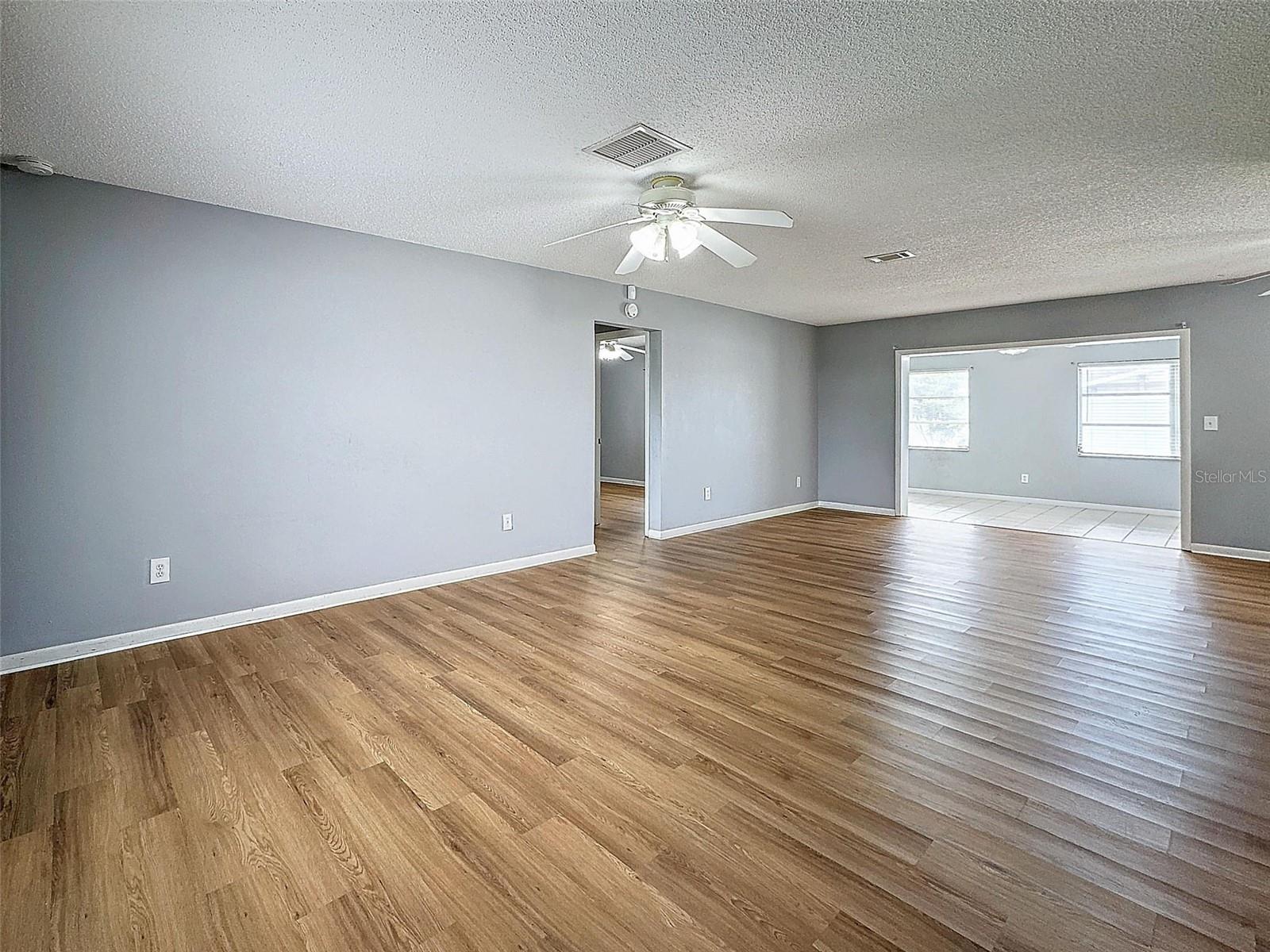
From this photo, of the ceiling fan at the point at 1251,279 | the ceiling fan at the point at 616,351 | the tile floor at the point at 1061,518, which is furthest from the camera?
the ceiling fan at the point at 616,351

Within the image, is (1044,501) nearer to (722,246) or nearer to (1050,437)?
(1050,437)

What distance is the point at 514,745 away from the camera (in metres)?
2.27

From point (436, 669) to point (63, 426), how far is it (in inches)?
87.1

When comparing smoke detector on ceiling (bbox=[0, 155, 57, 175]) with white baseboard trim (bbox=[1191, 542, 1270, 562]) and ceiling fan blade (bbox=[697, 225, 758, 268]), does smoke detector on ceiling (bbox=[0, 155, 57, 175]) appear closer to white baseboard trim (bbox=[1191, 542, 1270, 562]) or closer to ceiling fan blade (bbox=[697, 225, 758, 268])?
ceiling fan blade (bbox=[697, 225, 758, 268])

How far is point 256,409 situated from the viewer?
3.64 m

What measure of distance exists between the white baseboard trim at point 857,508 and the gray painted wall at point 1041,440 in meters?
2.13

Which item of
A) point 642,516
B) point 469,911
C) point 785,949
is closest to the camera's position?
point 785,949

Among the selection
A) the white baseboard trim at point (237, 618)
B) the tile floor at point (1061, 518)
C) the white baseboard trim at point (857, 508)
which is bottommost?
the white baseboard trim at point (237, 618)

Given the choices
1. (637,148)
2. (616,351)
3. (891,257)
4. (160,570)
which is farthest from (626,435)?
(637,148)

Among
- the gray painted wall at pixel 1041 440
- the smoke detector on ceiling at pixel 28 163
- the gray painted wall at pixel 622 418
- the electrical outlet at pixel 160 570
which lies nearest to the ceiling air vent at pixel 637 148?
the smoke detector on ceiling at pixel 28 163

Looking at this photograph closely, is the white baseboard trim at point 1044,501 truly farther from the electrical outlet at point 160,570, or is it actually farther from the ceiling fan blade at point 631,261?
the electrical outlet at point 160,570

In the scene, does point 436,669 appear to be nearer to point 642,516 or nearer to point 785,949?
point 785,949

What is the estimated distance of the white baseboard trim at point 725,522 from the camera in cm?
627

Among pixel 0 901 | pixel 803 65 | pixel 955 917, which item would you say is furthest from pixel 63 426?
pixel 955 917
